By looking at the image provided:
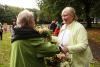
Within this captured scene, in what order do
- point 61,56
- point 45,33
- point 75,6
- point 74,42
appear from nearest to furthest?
point 45,33
point 61,56
point 74,42
point 75,6

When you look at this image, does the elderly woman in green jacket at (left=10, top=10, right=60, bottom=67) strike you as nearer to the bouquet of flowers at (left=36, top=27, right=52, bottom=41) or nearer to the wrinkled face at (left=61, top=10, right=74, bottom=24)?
the bouquet of flowers at (left=36, top=27, right=52, bottom=41)

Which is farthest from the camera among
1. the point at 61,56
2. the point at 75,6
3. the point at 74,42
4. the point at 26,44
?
the point at 75,6

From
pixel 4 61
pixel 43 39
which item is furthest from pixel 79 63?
pixel 4 61

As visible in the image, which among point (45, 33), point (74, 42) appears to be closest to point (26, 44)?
point (45, 33)

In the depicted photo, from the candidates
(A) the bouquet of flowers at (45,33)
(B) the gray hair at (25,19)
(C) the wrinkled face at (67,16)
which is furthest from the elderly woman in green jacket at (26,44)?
(C) the wrinkled face at (67,16)

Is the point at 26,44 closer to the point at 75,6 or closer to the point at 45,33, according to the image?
the point at 45,33

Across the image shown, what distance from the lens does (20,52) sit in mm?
4777

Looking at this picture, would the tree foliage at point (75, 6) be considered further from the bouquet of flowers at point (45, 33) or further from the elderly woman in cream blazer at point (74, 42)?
the bouquet of flowers at point (45, 33)

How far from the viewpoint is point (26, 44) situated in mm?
4773

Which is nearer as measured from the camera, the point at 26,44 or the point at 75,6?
the point at 26,44

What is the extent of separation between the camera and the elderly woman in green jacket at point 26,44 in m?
4.77

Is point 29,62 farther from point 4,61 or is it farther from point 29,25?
point 4,61

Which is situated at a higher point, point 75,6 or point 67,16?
point 67,16

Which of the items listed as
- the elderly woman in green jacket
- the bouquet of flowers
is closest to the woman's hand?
the bouquet of flowers
